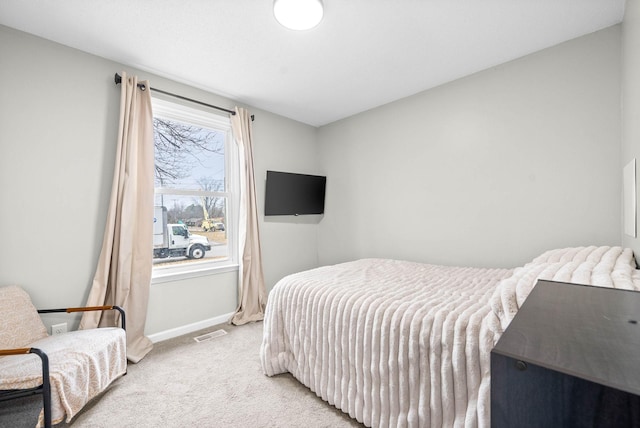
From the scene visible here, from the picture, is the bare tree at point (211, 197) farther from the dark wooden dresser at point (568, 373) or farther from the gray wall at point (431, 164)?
the dark wooden dresser at point (568, 373)

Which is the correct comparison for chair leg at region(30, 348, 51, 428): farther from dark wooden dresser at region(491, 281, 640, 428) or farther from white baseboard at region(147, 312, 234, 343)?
dark wooden dresser at region(491, 281, 640, 428)

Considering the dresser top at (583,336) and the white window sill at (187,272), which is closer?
the dresser top at (583,336)

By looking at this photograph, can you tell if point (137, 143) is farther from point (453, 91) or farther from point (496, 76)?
point (496, 76)

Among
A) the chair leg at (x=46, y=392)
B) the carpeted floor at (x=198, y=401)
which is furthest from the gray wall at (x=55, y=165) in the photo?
the chair leg at (x=46, y=392)

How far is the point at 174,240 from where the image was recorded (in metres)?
3.04

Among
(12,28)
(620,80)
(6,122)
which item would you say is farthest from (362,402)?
(12,28)

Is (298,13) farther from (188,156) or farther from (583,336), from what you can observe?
(583,336)

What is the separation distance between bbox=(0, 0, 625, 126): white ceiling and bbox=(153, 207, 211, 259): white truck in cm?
146

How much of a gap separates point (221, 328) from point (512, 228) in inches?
121

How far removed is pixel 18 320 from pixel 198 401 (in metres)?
1.32

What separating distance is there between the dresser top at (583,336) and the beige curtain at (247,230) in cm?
285

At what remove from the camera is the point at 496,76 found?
2662 millimetres

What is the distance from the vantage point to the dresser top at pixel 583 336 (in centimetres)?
51

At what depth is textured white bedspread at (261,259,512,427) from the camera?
1255mm
